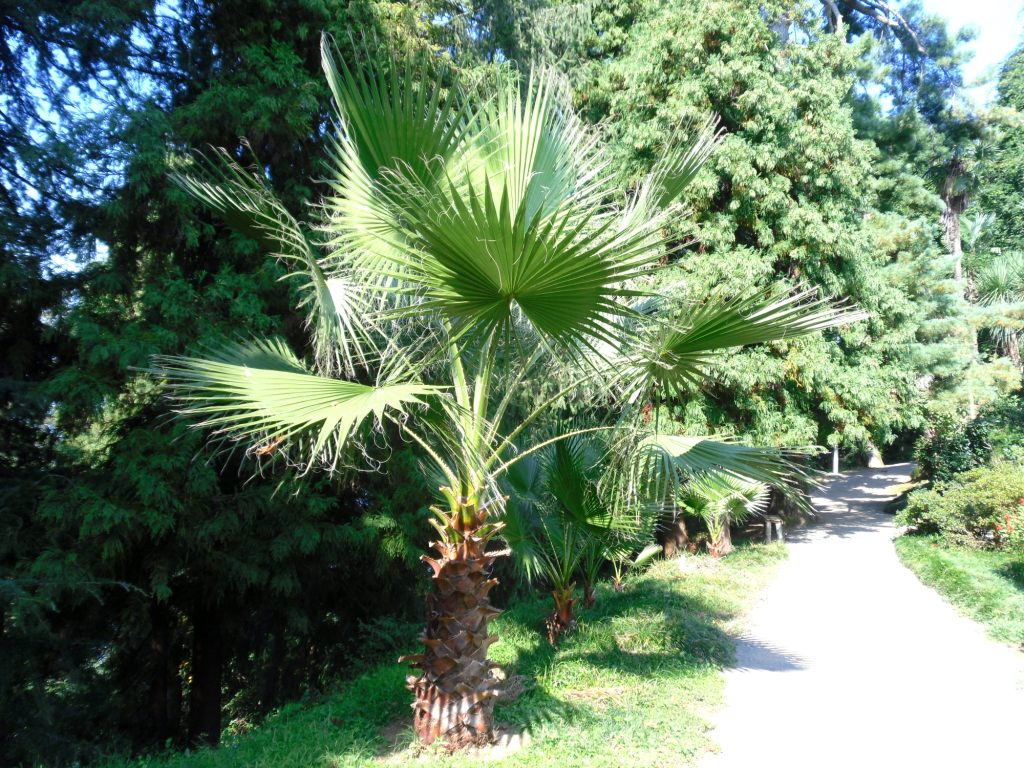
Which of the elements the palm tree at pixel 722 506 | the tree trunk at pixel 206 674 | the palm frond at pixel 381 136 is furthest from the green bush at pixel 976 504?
the tree trunk at pixel 206 674

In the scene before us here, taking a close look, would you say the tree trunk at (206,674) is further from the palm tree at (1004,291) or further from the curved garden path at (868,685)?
the palm tree at (1004,291)

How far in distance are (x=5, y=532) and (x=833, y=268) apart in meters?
12.0

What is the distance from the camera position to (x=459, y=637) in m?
4.29

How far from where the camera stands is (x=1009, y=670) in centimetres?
563

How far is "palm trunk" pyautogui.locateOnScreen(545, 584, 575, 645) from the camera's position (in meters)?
7.05

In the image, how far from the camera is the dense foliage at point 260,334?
6492 millimetres

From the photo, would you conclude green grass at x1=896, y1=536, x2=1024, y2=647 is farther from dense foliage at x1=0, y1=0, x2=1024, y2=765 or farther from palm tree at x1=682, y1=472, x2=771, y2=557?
palm tree at x1=682, y1=472, x2=771, y2=557

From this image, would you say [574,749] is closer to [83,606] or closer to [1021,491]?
[83,606]

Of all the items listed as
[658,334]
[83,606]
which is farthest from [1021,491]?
[83,606]

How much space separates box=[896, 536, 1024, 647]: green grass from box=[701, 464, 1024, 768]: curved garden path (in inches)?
6.7

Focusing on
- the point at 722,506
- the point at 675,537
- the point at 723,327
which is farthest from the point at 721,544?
the point at 723,327

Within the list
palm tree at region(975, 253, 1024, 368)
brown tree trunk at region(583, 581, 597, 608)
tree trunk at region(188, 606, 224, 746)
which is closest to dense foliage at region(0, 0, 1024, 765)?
tree trunk at region(188, 606, 224, 746)

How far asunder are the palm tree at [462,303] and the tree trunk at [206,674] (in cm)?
494

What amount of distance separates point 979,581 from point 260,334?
877 centimetres
